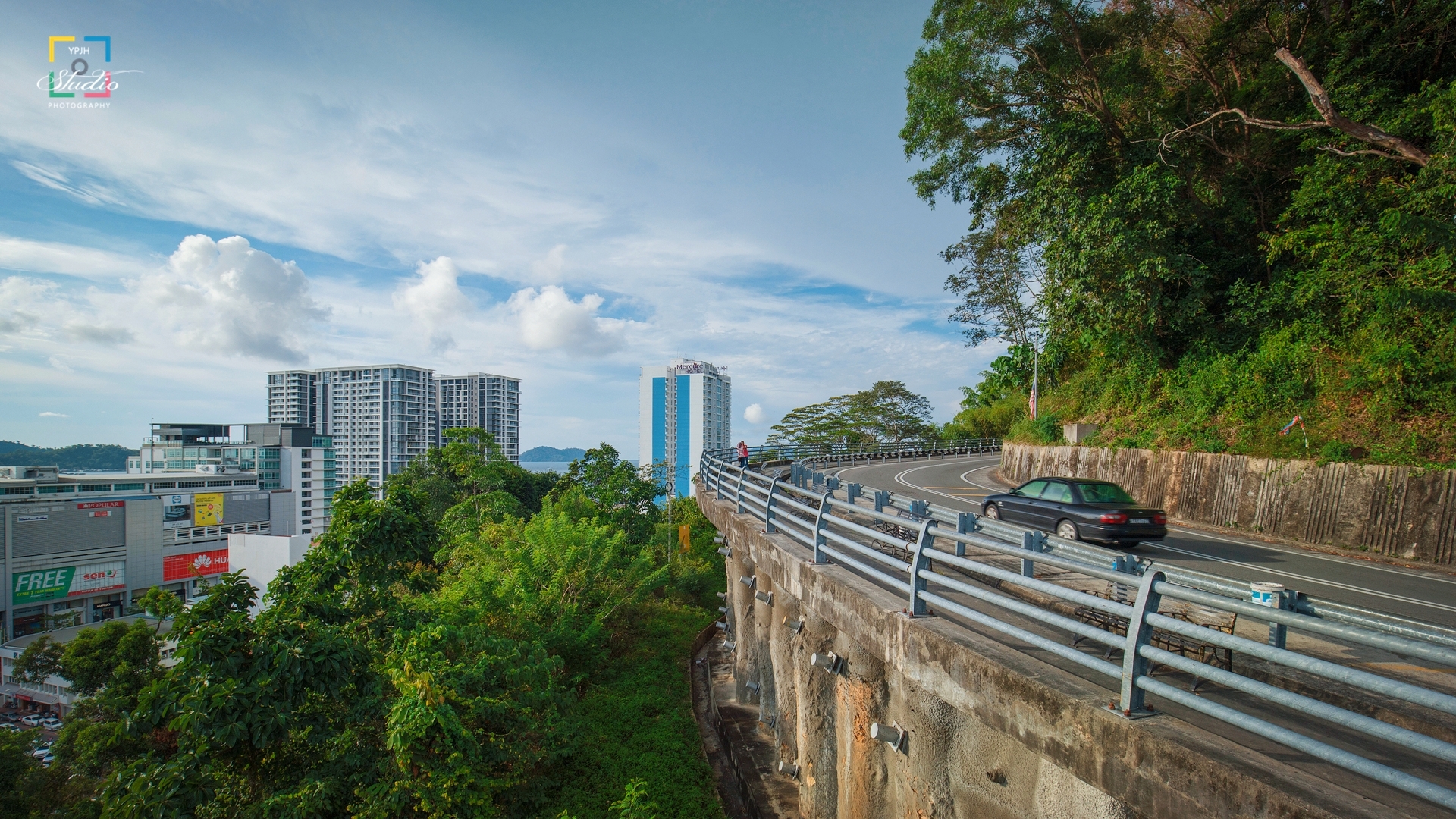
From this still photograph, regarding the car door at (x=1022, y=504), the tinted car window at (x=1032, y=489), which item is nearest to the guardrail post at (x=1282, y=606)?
the car door at (x=1022, y=504)

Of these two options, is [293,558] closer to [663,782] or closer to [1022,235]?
[663,782]

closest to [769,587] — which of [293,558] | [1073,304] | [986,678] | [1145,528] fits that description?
[986,678]

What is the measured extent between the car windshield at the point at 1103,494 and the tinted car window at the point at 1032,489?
88 centimetres

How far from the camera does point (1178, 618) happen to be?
461 cm

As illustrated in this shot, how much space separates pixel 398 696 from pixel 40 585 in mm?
66772

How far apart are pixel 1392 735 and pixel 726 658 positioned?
52.6 feet

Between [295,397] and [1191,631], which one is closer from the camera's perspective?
[1191,631]

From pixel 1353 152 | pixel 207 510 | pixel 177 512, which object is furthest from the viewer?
pixel 207 510

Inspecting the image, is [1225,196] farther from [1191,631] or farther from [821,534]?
[1191,631]

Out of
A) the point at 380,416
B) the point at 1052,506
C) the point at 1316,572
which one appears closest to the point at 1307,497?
the point at 1316,572

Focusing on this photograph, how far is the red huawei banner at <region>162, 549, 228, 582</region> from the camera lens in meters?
61.9

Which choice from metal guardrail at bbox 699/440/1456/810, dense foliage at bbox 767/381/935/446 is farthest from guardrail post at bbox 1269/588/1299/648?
dense foliage at bbox 767/381/935/446

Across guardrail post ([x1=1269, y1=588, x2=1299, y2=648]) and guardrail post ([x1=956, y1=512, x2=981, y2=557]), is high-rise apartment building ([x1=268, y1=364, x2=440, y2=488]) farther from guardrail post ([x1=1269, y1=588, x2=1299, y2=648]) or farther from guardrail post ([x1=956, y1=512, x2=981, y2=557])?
guardrail post ([x1=1269, y1=588, x2=1299, y2=648])

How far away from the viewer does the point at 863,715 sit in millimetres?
6180
